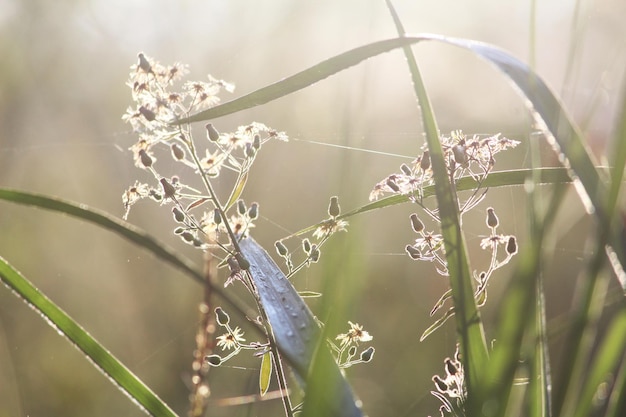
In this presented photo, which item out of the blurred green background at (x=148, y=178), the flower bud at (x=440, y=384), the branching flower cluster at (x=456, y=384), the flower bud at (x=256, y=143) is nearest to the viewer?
the branching flower cluster at (x=456, y=384)

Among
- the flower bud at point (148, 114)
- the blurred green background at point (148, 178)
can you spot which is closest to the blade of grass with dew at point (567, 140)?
the flower bud at point (148, 114)

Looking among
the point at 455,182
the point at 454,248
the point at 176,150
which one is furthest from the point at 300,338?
the point at 176,150

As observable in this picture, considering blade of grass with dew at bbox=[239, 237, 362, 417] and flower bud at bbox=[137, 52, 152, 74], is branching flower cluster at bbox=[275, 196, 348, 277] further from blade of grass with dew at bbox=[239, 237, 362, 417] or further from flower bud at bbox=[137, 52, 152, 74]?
flower bud at bbox=[137, 52, 152, 74]

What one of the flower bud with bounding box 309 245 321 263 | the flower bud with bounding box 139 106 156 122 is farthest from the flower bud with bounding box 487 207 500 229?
the flower bud with bounding box 139 106 156 122

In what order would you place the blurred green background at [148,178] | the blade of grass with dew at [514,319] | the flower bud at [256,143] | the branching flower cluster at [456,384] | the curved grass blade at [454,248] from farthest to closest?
1. the blurred green background at [148,178]
2. the flower bud at [256,143]
3. the branching flower cluster at [456,384]
4. the curved grass blade at [454,248]
5. the blade of grass with dew at [514,319]

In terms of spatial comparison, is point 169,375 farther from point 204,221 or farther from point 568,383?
point 568,383

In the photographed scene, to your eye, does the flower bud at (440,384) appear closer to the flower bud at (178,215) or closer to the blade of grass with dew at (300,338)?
the blade of grass with dew at (300,338)

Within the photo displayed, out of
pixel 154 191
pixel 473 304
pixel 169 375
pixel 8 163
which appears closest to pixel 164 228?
pixel 169 375
